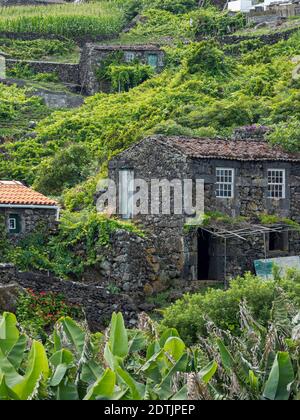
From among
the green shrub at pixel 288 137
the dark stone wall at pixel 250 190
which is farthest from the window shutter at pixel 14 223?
the green shrub at pixel 288 137

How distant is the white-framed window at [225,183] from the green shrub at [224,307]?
21.7 ft

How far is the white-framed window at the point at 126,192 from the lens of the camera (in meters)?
45.1

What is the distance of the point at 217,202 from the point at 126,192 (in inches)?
101

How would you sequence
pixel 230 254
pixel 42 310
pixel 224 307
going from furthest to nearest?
1. pixel 230 254
2. pixel 42 310
3. pixel 224 307

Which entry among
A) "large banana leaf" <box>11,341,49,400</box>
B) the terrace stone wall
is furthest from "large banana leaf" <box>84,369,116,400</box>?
the terrace stone wall

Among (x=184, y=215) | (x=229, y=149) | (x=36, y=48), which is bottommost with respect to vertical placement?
(x=184, y=215)

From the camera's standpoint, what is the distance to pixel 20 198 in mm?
42906

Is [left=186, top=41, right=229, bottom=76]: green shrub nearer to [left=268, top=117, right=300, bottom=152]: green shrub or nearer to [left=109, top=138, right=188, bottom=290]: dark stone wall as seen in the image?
[left=268, top=117, right=300, bottom=152]: green shrub

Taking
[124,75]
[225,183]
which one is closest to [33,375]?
[225,183]

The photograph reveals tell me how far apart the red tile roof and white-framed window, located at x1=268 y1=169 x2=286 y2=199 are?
38 cm

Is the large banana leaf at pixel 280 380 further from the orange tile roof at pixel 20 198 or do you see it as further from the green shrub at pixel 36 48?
the green shrub at pixel 36 48

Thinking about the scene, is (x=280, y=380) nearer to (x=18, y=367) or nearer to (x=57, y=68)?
(x=18, y=367)
